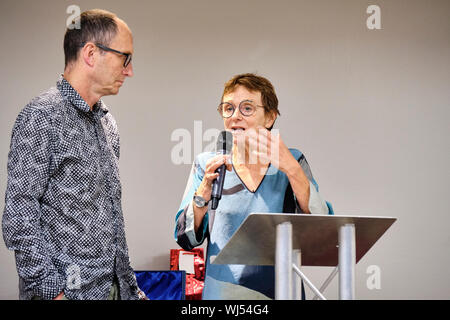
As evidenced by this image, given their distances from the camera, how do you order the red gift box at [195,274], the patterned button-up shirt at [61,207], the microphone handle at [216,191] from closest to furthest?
the patterned button-up shirt at [61,207]
the microphone handle at [216,191]
the red gift box at [195,274]

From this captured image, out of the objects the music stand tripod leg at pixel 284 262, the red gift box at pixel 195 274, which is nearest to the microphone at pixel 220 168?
the music stand tripod leg at pixel 284 262

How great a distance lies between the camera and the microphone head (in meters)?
2.24

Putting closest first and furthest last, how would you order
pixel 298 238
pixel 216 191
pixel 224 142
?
pixel 298 238
pixel 216 191
pixel 224 142

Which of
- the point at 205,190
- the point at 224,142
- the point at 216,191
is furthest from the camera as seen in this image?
the point at 224,142

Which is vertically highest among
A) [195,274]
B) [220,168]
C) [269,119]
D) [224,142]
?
[269,119]

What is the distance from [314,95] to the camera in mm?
4695

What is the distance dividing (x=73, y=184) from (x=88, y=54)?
0.48 meters

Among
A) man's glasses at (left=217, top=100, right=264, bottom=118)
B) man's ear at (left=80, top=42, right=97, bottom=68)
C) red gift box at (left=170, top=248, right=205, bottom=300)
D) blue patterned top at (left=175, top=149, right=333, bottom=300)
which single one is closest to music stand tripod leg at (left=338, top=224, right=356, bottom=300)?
blue patterned top at (left=175, top=149, right=333, bottom=300)

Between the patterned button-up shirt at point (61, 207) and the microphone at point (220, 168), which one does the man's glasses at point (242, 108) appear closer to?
the microphone at point (220, 168)

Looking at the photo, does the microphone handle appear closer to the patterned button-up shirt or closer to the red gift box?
the patterned button-up shirt

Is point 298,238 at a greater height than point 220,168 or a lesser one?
lesser

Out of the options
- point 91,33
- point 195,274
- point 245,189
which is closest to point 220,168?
point 245,189

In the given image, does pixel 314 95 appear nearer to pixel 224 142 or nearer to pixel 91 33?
pixel 224 142

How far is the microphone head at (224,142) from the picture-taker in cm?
224
